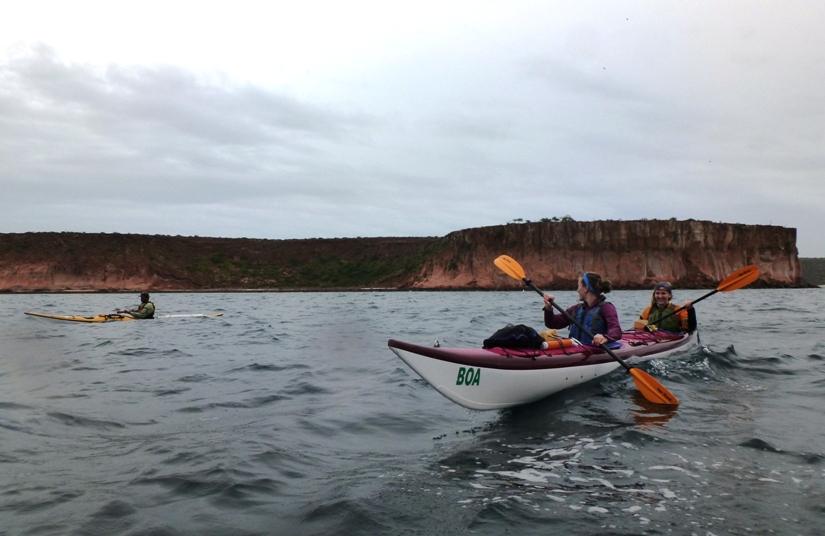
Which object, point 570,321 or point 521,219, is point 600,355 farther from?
point 521,219

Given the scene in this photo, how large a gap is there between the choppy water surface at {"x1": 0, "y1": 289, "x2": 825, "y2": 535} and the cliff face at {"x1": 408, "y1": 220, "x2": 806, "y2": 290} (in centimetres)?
5008

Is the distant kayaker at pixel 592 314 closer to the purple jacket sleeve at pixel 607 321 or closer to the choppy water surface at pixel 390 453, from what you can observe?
the purple jacket sleeve at pixel 607 321

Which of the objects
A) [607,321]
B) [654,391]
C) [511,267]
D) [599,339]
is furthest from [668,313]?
[654,391]

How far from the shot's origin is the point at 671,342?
1030 cm

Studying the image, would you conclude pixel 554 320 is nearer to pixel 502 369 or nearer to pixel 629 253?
pixel 502 369

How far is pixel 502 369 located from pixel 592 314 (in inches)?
102

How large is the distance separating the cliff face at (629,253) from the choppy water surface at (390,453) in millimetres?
50078

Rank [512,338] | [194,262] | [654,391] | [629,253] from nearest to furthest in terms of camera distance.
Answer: [512,338], [654,391], [629,253], [194,262]

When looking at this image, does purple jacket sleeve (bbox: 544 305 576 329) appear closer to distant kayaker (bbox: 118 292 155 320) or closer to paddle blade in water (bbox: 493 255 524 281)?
paddle blade in water (bbox: 493 255 524 281)

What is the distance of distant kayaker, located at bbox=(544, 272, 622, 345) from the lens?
322 inches

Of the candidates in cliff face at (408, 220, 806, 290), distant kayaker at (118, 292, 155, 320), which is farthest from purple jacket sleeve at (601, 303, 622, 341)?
cliff face at (408, 220, 806, 290)

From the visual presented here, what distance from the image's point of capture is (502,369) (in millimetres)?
6449

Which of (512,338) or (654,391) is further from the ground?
(512,338)

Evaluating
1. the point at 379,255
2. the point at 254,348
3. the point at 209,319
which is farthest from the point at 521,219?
the point at 254,348
